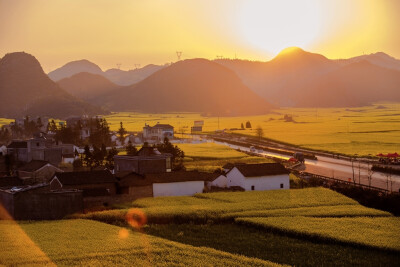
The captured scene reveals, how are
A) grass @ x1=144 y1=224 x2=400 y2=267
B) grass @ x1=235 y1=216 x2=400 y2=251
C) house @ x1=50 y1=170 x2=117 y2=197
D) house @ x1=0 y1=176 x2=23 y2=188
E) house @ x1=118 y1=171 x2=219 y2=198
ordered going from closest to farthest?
grass @ x1=144 y1=224 x2=400 y2=267, grass @ x1=235 y1=216 x2=400 y2=251, house @ x1=50 y1=170 x2=117 y2=197, house @ x1=0 y1=176 x2=23 y2=188, house @ x1=118 y1=171 x2=219 y2=198

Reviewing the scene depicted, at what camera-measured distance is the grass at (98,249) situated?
25.2 m

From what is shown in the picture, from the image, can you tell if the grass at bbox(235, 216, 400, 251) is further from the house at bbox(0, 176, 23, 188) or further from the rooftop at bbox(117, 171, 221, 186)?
the house at bbox(0, 176, 23, 188)

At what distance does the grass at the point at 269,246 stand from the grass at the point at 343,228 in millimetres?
482

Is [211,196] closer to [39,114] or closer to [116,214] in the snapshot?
[116,214]

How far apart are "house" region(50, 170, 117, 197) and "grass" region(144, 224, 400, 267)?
1173 centimetres

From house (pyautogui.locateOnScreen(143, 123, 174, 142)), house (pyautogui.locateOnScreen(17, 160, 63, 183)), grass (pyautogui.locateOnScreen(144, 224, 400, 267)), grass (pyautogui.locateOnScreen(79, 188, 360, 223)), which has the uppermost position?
house (pyautogui.locateOnScreen(143, 123, 174, 142))

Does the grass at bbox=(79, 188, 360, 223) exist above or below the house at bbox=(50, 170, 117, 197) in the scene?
below

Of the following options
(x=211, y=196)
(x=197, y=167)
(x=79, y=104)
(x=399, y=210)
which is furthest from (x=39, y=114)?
(x=399, y=210)

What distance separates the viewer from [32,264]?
2459 centimetres

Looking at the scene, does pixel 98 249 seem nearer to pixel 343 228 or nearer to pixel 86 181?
pixel 343 228

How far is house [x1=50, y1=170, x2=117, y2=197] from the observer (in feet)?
142

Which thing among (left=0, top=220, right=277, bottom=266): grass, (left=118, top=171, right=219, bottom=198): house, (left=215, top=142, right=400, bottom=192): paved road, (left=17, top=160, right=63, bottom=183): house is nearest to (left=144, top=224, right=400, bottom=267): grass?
(left=0, top=220, right=277, bottom=266): grass

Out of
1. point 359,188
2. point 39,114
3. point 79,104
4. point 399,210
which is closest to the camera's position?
point 399,210

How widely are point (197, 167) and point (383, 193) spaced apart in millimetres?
24036
